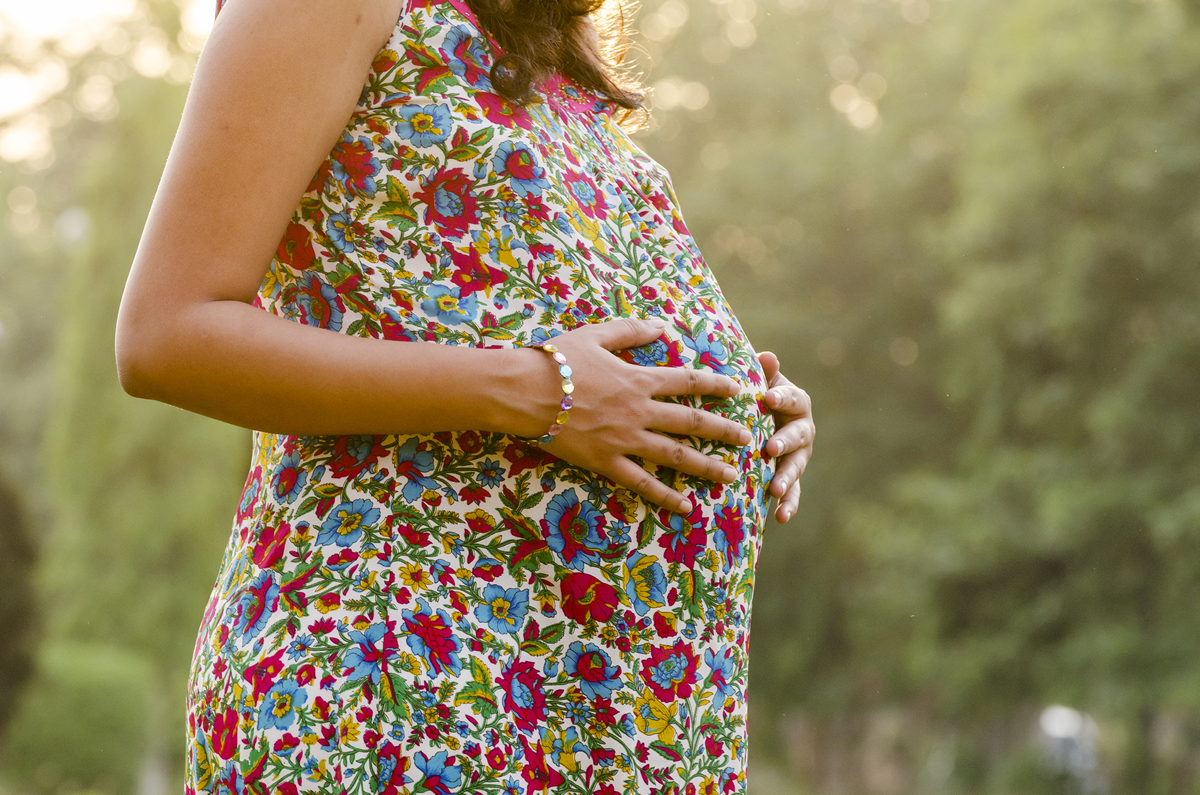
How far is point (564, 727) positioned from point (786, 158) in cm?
1457

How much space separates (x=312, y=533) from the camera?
37.6 inches

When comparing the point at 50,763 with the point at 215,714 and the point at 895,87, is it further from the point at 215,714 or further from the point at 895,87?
the point at 895,87

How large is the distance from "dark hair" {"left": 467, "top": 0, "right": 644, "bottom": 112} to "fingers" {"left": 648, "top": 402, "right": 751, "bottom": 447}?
13.5 inches

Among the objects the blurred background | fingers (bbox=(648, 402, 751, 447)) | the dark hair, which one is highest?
the blurred background

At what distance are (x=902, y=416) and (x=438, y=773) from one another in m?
14.9

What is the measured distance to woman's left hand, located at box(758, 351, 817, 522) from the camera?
1275 millimetres

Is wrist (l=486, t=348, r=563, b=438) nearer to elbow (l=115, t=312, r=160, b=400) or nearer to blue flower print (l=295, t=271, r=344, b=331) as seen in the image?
blue flower print (l=295, t=271, r=344, b=331)

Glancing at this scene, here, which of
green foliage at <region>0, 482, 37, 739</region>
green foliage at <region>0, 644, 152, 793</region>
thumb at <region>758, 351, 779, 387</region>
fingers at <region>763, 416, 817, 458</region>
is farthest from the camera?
green foliage at <region>0, 644, 152, 793</region>

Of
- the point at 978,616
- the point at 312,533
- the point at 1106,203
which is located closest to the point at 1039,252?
the point at 1106,203

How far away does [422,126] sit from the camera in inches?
38.9

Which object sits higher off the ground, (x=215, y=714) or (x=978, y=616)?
(x=978, y=616)

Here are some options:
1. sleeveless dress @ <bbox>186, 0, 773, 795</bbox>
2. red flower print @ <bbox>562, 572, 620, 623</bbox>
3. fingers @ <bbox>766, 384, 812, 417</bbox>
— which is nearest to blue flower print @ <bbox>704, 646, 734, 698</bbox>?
sleeveless dress @ <bbox>186, 0, 773, 795</bbox>

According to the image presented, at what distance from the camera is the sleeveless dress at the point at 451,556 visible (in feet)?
3.01

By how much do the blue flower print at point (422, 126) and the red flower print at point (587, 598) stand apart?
1.39 feet
